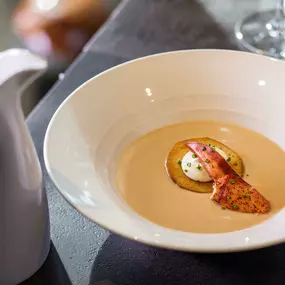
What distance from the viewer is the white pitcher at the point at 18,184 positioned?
53 cm

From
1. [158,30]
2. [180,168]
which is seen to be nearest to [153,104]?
[180,168]

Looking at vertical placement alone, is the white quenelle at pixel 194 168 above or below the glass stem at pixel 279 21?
above

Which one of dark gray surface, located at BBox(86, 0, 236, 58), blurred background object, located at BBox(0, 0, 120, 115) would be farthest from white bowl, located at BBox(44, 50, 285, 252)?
blurred background object, located at BBox(0, 0, 120, 115)

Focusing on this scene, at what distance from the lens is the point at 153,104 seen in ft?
2.43

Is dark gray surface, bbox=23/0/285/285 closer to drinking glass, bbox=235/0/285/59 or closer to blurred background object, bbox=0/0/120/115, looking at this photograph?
drinking glass, bbox=235/0/285/59

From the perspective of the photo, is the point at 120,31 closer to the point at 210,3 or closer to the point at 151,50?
the point at 151,50

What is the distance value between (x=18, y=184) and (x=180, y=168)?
8.0 inches

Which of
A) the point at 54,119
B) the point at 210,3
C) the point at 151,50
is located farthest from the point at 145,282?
the point at 210,3

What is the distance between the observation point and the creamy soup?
1.95 ft

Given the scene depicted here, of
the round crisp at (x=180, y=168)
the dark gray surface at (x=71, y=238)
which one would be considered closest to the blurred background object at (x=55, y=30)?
the dark gray surface at (x=71, y=238)

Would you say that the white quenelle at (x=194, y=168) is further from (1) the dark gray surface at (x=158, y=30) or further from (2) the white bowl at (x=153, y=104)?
(1) the dark gray surface at (x=158, y=30)

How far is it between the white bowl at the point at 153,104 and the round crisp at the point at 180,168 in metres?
0.05

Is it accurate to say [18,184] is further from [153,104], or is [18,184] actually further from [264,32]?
[264,32]

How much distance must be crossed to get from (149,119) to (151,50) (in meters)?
0.27
